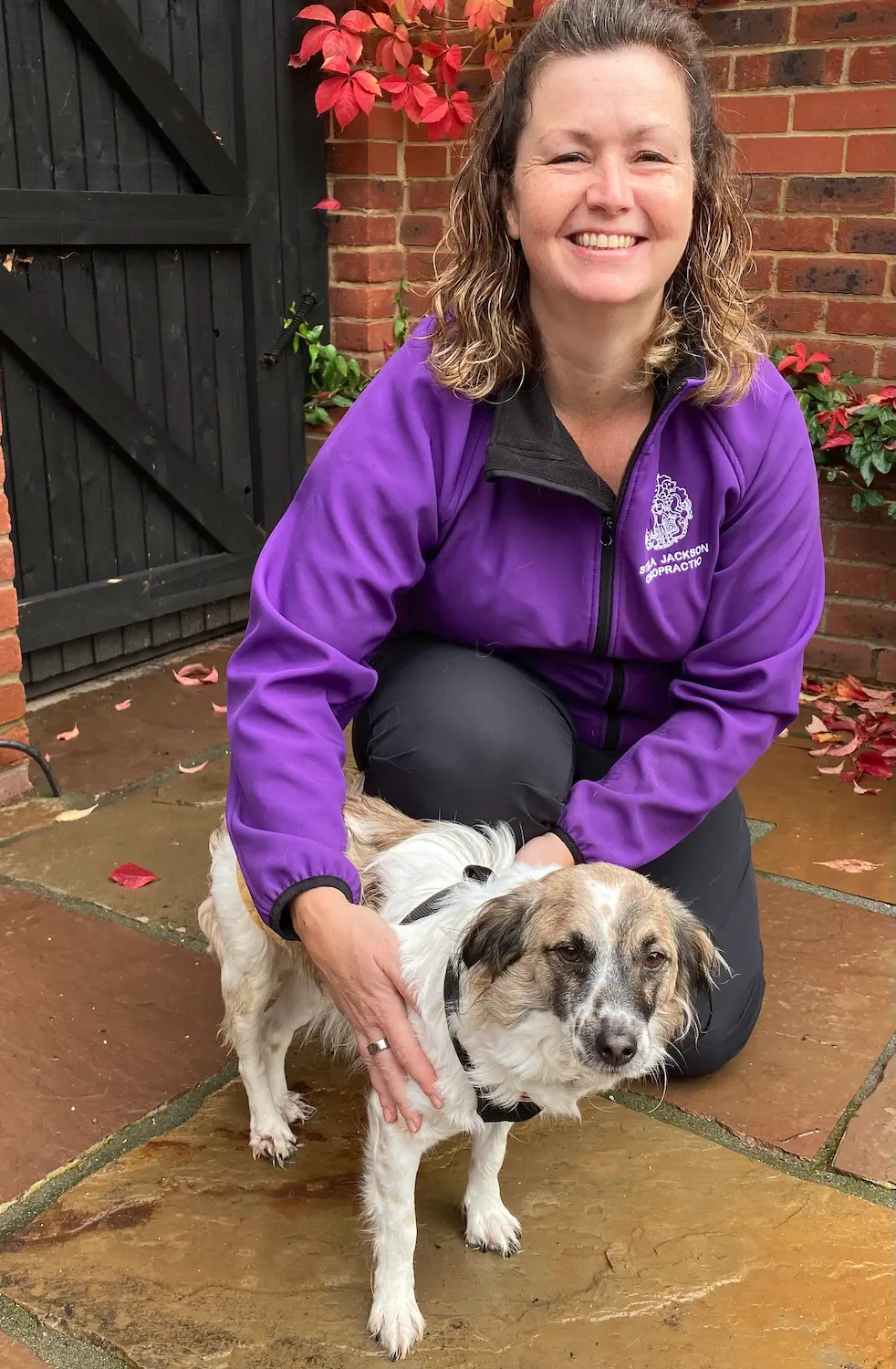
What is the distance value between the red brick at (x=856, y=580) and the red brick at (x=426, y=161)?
2.36 meters

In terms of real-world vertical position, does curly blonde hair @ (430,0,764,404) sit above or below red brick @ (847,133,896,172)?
below

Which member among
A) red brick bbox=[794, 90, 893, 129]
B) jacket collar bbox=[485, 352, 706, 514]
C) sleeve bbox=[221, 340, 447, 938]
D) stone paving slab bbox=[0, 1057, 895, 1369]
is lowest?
stone paving slab bbox=[0, 1057, 895, 1369]

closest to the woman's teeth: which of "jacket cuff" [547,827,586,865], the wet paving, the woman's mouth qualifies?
the woman's mouth

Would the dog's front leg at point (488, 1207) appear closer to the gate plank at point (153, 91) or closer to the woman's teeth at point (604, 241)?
the woman's teeth at point (604, 241)

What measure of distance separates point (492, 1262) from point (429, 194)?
4400mm

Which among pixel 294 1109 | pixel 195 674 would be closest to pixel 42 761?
pixel 195 674

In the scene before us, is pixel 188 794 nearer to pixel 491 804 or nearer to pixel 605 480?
pixel 491 804


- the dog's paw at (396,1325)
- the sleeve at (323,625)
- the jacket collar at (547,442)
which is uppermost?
the jacket collar at (547,442)

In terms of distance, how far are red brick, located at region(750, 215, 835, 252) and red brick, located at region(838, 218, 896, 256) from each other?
4 centimetres

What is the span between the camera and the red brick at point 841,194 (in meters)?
4.05

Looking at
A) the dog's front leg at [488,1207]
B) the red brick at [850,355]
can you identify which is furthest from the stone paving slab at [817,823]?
the dog's front leg at [488,1207]

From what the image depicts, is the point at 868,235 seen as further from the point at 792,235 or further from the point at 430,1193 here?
the point at 430,1193

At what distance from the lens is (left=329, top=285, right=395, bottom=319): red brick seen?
5.23m

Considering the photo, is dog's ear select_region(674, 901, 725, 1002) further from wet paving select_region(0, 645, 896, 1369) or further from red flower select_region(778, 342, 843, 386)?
red flower select_region(778, 342, 843, 386)
